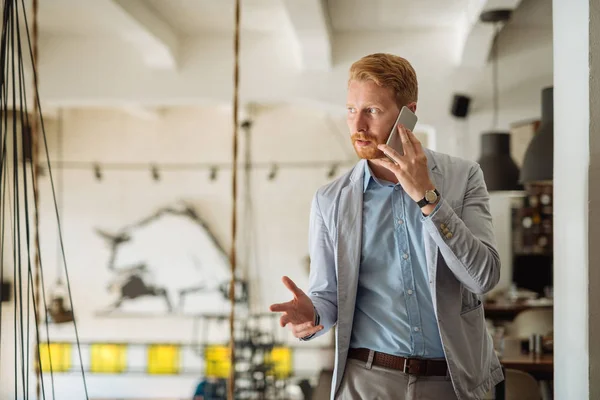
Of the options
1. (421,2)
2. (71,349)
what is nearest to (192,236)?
(71,349)

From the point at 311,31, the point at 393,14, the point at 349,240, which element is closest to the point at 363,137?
the point at 349,240

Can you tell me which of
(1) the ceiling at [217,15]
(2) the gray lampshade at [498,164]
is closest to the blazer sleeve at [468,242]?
(1) the ceiling at [217,15]

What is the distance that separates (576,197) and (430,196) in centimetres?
68

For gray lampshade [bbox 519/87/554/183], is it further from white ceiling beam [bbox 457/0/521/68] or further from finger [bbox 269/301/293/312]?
finger [bbox 269/301/293/312]

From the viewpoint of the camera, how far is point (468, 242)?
1375 mm

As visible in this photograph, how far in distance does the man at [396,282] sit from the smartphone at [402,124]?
3 cm

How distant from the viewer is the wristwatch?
136 cm

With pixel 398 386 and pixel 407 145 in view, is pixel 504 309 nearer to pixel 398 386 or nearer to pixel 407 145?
pixel 398 386

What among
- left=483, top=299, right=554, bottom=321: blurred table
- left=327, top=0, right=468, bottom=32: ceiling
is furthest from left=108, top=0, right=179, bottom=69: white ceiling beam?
left=483, top=299, right=554, bottom=321: blurred table

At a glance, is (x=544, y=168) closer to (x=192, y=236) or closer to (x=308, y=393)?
(x=308, y=393)

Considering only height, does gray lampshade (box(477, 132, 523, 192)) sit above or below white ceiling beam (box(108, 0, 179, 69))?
below

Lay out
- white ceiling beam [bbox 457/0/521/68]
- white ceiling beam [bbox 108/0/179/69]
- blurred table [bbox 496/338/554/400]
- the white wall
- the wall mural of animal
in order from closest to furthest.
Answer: the white wall < blurred table [bbox 496/338/554/400] < white ceiling beam [bbox 457/0/521/68] < white ceiling beam [bbox 108/0/179/69] < the wall mural of animal

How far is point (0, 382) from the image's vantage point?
6.40 ft

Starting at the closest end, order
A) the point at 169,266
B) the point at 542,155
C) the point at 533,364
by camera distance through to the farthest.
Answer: the point at 533,364 < the point at 542,155 < the point at 169,266
